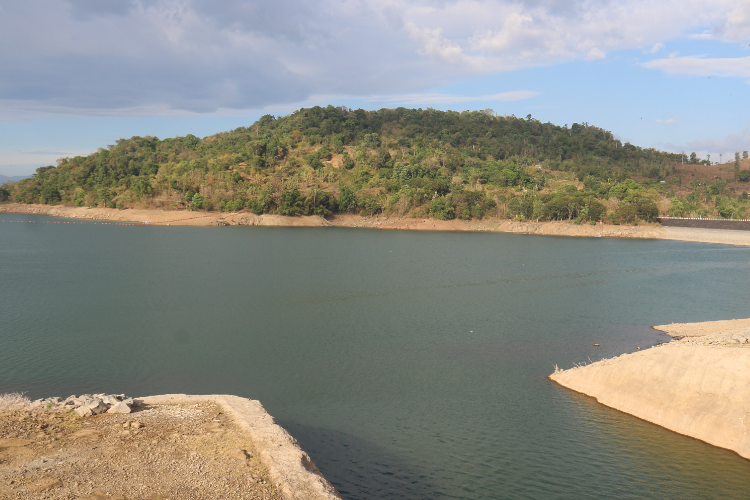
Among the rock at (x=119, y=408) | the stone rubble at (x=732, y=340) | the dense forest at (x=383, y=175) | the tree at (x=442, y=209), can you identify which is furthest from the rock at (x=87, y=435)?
the tree at (x=442, y=209)

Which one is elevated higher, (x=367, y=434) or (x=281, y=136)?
(x=281, y=136)

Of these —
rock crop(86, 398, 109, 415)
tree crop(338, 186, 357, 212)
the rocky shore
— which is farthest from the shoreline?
the rocky shore

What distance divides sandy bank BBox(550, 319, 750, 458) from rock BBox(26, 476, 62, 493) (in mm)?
17158

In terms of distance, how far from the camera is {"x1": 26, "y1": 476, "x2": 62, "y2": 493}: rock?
929 cm

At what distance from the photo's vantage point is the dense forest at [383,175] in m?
98.6

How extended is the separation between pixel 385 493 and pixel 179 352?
13.5 metres

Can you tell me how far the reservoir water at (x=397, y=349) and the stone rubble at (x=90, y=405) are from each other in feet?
13.3

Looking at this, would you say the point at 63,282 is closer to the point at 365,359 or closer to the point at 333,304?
the point at 333,304

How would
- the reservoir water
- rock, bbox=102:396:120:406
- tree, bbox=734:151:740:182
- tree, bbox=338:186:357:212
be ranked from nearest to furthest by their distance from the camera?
rock, bbox=102:396:120:406 → the reservoir water → tree, bbox=338:186:357:212 → tree, bbox=734:151:740:182

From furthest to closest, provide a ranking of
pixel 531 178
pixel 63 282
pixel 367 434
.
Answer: pixel 531 178 < pixel 63 282 < pixel 367 434

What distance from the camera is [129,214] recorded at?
9738 cm

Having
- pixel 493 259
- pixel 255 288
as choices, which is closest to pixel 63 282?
pixel 255 288

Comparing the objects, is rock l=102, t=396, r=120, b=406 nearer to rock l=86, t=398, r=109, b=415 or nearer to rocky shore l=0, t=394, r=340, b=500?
rocky shore l=0, t=394, r=340, b=500

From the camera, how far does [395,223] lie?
322 feet
